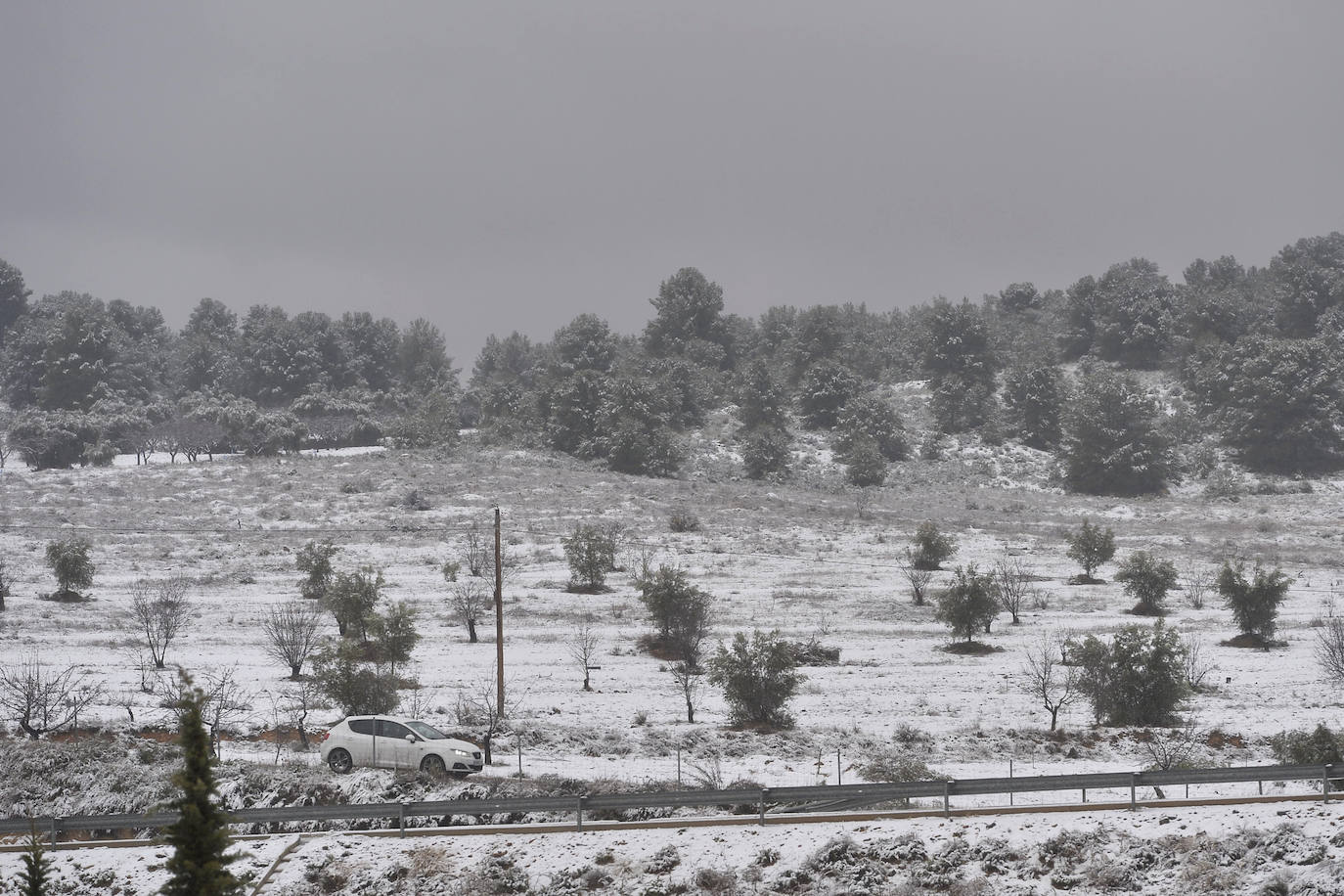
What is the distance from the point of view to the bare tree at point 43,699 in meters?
31.5

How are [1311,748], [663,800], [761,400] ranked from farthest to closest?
[761,400]
[1311,748]
[663,800]

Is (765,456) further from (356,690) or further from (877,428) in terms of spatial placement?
(356,690)

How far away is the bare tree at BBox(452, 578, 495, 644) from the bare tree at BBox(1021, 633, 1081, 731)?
20.9 meters

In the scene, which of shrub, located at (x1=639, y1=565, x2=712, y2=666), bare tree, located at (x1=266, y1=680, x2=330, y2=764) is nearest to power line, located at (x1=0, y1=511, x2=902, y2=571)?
shrub, located at (x1=639, y1=565, x2=712, y2=666)

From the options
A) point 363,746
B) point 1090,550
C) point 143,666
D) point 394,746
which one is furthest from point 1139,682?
point 143,666

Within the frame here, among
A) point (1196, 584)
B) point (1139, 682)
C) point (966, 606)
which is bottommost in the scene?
point (1139, 682)

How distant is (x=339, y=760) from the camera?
26.8 metres

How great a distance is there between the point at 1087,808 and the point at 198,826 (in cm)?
1475

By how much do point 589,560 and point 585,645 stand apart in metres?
13.9

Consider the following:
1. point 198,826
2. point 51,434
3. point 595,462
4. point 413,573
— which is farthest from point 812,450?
point 198,826

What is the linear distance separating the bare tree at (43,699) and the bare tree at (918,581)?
111ft

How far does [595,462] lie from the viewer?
103 meters

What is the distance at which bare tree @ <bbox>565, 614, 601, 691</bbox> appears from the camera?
41.2 m

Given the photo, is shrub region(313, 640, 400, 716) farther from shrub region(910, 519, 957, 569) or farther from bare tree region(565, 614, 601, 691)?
shrub region(910, 519, 957, 569)
